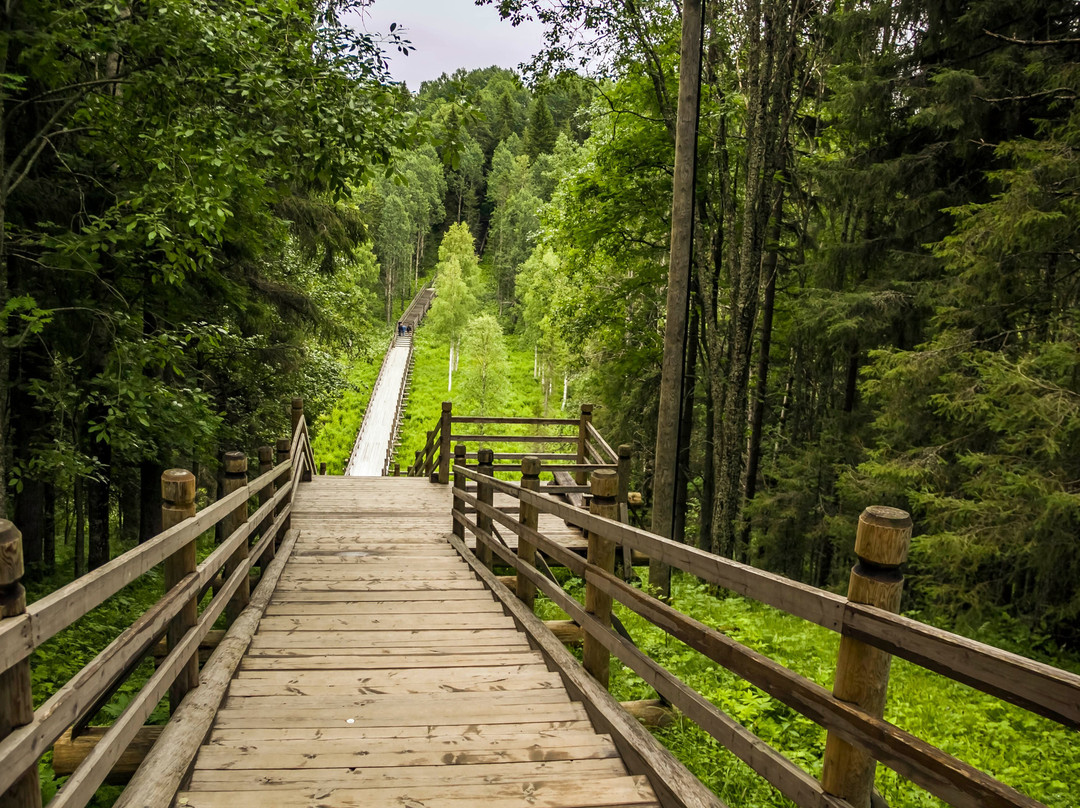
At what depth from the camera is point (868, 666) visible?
192cm

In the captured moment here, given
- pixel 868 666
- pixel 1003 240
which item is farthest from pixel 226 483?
pixel 1003 240

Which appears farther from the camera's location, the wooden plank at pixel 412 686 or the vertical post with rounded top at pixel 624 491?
the vertical post with rounded top at pixel 624 491

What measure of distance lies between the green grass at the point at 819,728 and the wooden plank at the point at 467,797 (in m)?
1.74

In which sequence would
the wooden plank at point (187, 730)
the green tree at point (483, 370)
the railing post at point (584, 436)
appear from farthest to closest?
the green tree at point (483, 370), the railing post at point (584, 436), the wooden plank at point (187, 730)

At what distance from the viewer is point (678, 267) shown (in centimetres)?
817

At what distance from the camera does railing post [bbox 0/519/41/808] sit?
1.72m

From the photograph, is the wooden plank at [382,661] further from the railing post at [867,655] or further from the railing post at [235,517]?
the railing post at [867,655]

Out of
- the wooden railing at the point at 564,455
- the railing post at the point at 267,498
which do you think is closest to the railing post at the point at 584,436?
the wooden railing at the point at 564,455

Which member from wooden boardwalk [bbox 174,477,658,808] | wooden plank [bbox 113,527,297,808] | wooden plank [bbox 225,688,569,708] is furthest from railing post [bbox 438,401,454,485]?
wooden plank [bbox 225,688,569,708]

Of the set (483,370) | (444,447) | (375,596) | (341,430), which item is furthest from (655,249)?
(483,370)

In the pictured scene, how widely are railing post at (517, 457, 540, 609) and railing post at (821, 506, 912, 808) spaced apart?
126 inches

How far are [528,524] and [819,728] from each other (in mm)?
2623

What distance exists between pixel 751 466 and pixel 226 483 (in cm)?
1196

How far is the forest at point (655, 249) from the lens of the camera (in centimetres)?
569
